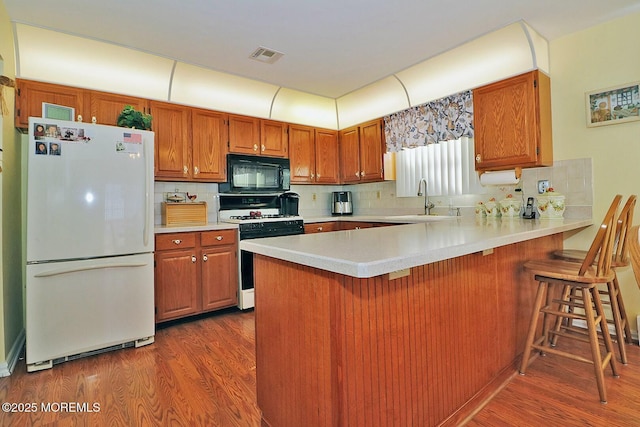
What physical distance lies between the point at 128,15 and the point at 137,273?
189 centimetres

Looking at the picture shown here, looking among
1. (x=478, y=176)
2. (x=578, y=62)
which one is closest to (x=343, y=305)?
(x=478, y=176)

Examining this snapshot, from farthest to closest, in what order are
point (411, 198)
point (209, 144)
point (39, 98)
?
1. point (411, 198)
2. point (209, 144)
3. point (39, 98)

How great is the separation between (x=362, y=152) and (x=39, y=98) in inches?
131

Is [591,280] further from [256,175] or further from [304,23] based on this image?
[256,175]

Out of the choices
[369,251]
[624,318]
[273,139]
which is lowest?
[624,318]

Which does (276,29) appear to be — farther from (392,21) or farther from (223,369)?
(223,369)

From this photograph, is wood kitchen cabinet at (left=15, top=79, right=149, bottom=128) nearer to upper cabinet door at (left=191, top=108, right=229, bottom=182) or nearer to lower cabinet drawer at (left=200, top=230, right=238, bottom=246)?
upper cabinet door at (left=191, top=108, right=229, bottom=182)

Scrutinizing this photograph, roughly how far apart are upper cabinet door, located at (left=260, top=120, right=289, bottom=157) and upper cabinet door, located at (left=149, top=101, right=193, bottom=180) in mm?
867

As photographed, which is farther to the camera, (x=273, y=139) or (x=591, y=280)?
(x=273, y=139)

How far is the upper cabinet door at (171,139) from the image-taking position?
317 cm

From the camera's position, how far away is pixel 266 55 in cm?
300

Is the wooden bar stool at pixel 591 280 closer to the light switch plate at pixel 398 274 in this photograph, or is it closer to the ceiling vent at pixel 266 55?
the light switch plate at pixel 398 274

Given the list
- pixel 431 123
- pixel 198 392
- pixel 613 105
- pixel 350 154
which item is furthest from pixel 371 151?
pixel 198 392

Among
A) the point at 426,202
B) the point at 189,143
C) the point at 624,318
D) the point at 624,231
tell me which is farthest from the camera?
the point at 426,202
